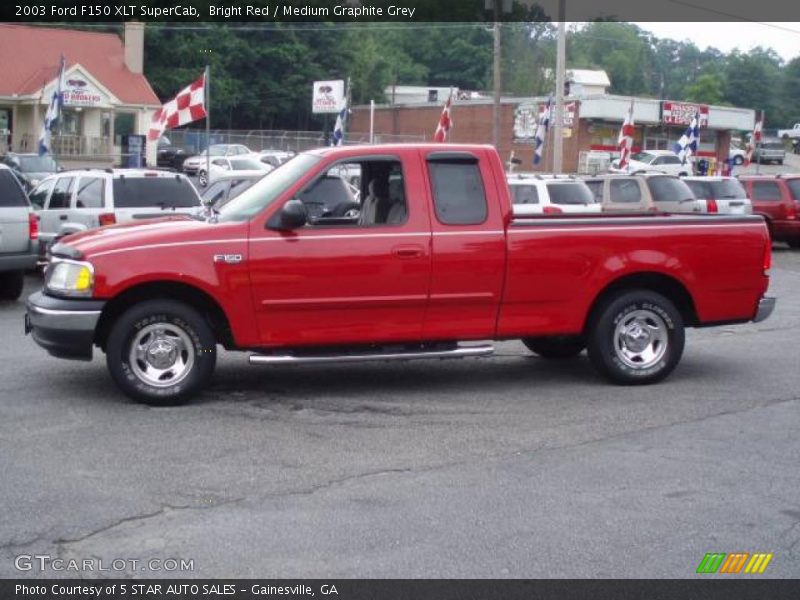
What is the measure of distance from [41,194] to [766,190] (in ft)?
56.4

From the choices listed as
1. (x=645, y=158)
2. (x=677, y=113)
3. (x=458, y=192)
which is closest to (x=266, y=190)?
(x=458, y=192)

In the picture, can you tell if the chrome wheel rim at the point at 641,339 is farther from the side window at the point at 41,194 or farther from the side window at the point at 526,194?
the side window at the point at 526,194

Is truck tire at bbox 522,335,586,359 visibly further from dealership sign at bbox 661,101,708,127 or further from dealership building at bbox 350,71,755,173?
dealership sign at bbox 661,101,708,127

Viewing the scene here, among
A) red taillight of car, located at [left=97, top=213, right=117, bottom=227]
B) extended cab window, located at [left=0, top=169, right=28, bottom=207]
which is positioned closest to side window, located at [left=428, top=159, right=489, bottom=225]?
extended cab window, located at [left=0, top=169, right=28, bottom=207]

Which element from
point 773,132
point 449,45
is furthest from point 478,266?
point 449,45

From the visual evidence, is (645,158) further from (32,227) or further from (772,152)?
(32,227)

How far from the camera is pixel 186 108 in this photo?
2022 cm

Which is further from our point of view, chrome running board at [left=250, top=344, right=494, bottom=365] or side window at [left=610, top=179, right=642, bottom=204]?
side window at [left=610, top=179, right=642, bottom=204]

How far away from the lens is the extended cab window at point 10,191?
13.8 m

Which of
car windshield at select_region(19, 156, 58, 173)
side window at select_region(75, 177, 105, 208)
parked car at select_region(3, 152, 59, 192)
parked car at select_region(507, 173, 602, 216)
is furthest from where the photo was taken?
car windshield at select_region(19, 156, 58, 173)

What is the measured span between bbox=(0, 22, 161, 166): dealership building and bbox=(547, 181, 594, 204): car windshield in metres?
28.1

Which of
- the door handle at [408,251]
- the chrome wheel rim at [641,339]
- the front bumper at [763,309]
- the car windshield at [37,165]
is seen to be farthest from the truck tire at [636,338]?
the car windshield at [37,165]

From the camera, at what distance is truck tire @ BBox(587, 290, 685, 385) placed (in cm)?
930

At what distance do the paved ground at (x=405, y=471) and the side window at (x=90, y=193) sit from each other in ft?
20.5
